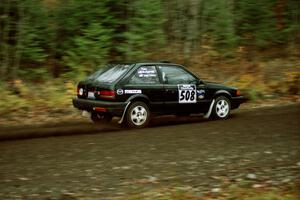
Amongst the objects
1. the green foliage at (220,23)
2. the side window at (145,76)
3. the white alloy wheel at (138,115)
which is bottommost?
the white alloy wheel at (138,115)

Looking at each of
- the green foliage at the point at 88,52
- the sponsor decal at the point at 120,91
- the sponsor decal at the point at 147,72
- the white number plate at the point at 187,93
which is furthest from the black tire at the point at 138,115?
the green foliage at the point at 88,52

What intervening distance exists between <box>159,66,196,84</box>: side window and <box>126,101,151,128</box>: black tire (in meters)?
0.90

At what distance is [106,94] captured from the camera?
1073 cm

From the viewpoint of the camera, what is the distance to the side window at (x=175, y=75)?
11602mm

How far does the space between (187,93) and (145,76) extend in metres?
1.25

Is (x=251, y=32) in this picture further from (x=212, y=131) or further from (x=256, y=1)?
(x=212, y=131)

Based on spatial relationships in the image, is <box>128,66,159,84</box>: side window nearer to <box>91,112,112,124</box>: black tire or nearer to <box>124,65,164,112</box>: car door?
<box>124,65,164,112</box>: car door

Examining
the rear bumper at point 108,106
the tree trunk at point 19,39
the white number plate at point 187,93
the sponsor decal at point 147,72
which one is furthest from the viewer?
the tree trunk at point 19,39

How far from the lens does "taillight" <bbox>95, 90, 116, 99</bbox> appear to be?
1067cm

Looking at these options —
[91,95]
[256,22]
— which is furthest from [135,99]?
[256,22]

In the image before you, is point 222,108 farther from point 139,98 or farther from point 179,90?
point 139,98

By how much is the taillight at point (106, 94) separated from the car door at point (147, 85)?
1.12 feet

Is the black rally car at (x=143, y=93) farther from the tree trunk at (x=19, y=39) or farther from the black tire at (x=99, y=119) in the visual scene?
the tree trunk at (x=19, y=39)

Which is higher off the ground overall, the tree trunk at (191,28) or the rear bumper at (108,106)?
the tree trunk at (191,28)
